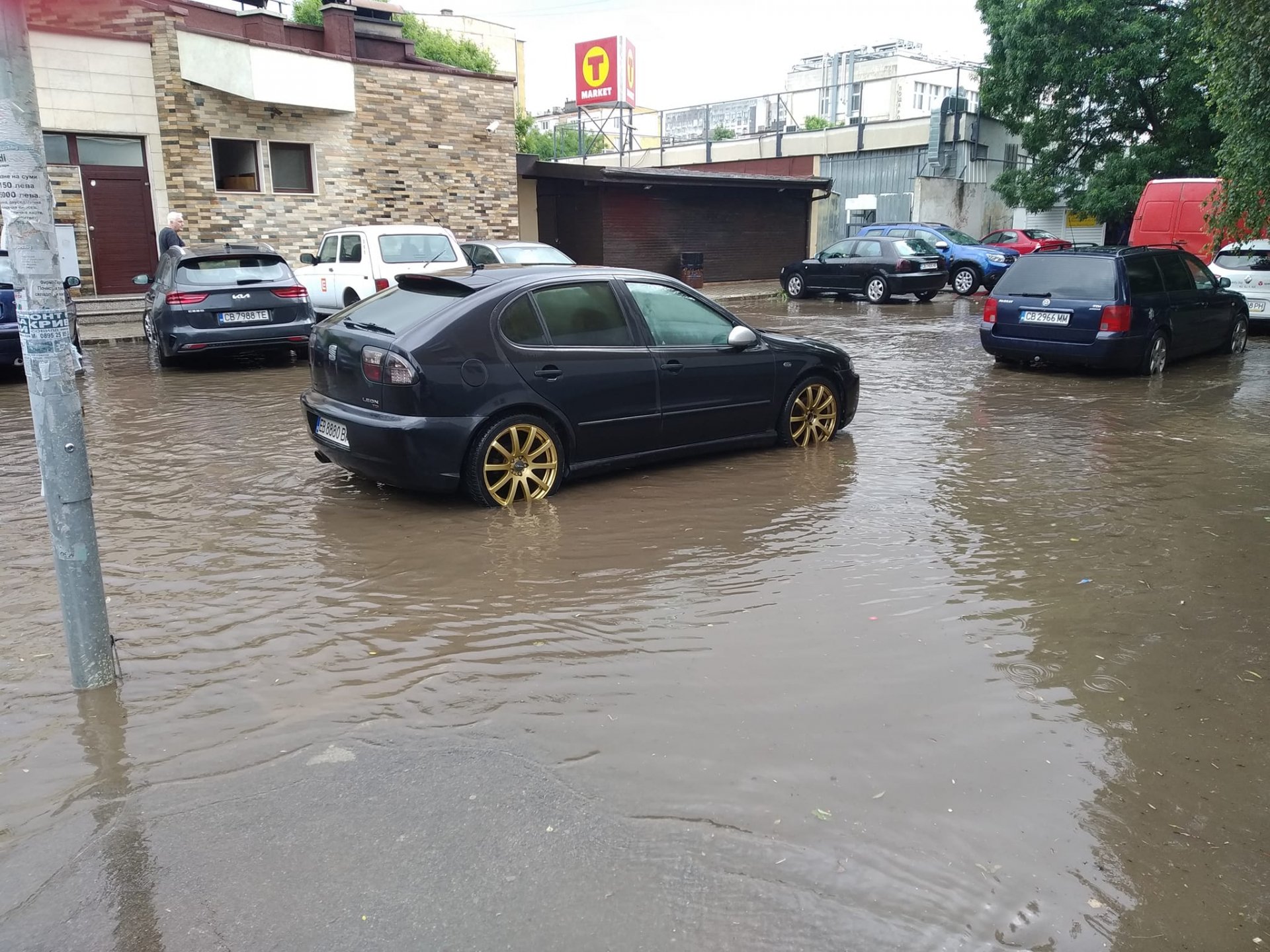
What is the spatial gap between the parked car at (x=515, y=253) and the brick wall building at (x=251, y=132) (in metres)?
5.88

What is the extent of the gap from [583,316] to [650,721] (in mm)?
3621

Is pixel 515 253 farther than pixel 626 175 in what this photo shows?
No

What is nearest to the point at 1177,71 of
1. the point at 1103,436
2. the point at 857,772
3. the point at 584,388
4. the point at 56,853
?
the point at 1103,436

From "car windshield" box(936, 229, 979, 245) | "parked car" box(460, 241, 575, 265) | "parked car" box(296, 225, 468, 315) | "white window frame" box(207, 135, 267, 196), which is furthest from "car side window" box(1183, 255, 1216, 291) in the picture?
"white window frame" box(207, 135, 267, 196)

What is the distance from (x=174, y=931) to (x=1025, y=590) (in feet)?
13.6

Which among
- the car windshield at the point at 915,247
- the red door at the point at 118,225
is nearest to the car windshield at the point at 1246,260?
the car windshield at the point at 915,247

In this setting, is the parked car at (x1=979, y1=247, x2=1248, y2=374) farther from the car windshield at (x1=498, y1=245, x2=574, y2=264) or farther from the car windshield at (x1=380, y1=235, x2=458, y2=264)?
the car windshield at (x1=380, y1=235, x2=458, y2=264)

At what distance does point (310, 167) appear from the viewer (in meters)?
21.5

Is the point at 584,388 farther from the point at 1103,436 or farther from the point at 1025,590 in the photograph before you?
the point at 1103,436

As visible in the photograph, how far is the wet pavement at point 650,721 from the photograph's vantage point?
2908mm

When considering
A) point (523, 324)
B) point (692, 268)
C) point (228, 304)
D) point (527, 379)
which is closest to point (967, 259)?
point (692, 268)

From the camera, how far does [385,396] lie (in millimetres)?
6203

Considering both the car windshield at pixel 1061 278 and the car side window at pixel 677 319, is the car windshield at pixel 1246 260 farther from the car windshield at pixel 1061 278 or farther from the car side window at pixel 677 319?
the car side window at pixel 677 319

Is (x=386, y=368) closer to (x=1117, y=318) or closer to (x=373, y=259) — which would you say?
(x=1117, y=318)
